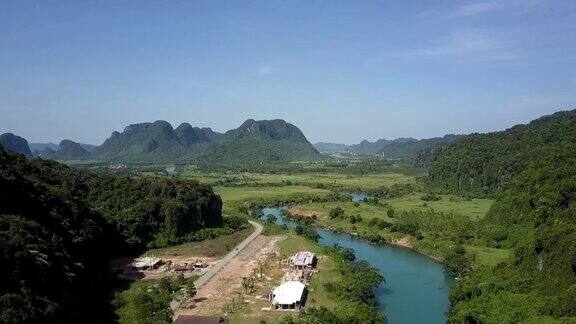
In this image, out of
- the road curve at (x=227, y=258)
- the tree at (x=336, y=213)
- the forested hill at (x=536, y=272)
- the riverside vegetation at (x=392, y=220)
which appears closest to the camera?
the riverside vegetation at (x=392, y=220)

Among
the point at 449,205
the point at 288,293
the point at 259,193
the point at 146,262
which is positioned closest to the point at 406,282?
the point at 288,293

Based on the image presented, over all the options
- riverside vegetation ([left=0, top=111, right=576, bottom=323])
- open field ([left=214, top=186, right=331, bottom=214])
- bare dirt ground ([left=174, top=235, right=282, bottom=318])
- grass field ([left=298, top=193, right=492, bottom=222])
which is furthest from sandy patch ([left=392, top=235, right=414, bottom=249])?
open field ([left=214, top=186, right=331, bottom=214])

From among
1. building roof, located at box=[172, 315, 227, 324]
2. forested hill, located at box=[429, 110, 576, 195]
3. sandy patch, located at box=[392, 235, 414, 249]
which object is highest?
forested hill, located at box=[429, 110, 576, 195]

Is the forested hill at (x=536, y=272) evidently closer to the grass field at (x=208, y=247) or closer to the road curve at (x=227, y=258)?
the road curve at (x=227, y=258)

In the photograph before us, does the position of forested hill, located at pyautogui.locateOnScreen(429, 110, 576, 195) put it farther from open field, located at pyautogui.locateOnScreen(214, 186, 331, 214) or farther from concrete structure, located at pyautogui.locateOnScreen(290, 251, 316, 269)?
concrete structure, located at pyautogui.locateOnScreen(290, 251, 316, 269)

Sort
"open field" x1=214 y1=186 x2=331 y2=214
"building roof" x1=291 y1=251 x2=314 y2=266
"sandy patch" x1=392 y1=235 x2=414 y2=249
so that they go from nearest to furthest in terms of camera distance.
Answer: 1. "building roof" x1=291 y1=251 x2=314 y2=266
2. "sandy patch" x1=392 y1=235 x2=414 y2=249
3. "open field" x1=214 y1=186 x2=331 y2=214

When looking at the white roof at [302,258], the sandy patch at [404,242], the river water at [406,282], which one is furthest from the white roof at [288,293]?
the sandy patch at [404,242]
